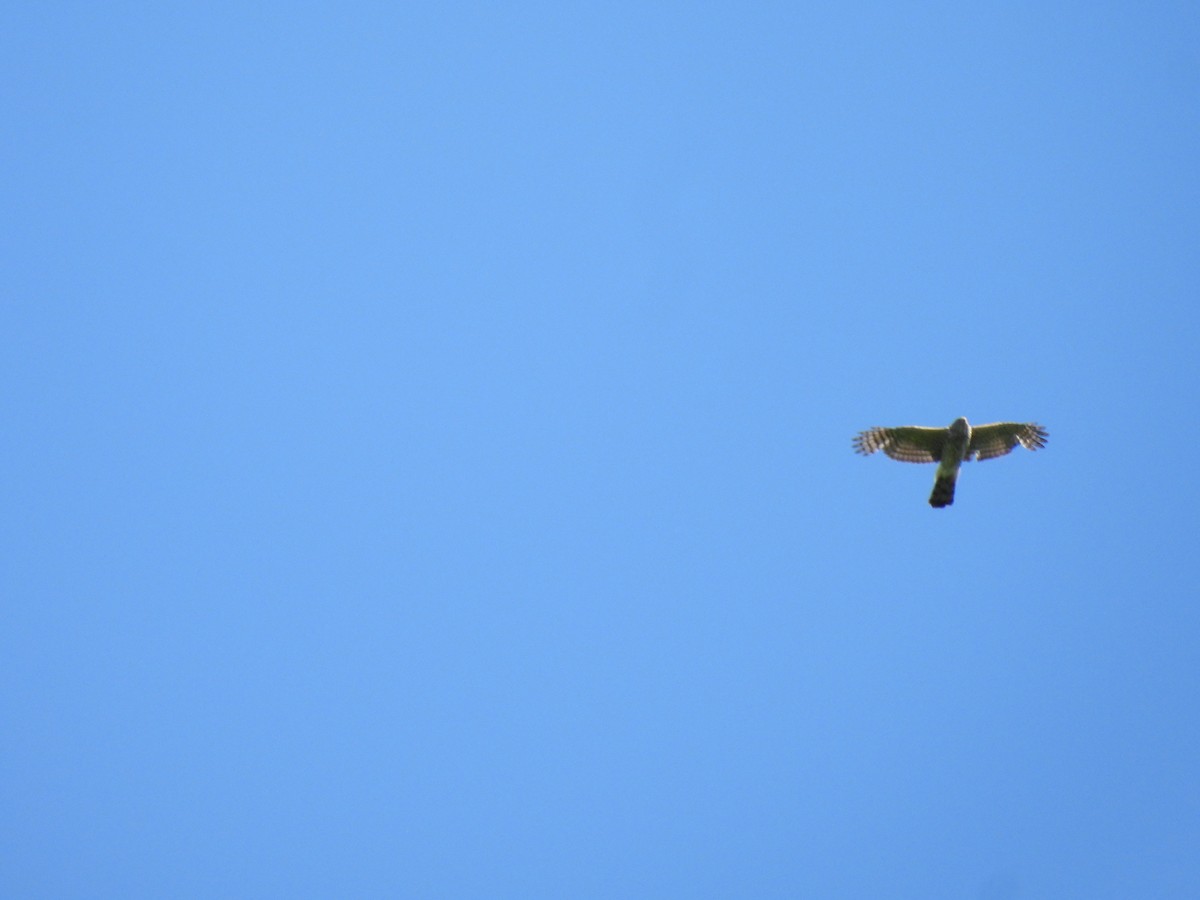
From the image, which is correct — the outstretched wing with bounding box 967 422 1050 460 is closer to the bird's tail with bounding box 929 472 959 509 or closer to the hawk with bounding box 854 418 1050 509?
the hawk with bounding box 854 418 1050 509

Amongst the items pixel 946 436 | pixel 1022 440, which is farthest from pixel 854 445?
pixel 1022 440

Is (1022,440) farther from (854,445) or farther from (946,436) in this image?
(854,445)

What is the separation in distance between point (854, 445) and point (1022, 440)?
9.34 ft

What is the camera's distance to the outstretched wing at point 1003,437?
19.0m

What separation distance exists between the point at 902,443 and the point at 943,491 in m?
1.31

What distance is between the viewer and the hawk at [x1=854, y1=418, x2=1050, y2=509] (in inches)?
730

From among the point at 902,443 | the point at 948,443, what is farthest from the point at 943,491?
the point at 902,443

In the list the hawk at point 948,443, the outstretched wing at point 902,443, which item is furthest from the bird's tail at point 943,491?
the outstretched wing at point 902,443

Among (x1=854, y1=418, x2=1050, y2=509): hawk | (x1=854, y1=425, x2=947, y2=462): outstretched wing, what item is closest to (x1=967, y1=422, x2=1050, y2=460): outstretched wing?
(x1=854, y1=418, x2=1050, y2=509): hawk

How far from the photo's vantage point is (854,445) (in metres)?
19.3

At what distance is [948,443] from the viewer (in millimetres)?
→ 18656

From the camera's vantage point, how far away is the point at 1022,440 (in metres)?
19.1

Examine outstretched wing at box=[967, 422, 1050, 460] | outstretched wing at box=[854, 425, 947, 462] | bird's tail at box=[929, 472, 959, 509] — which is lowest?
bird's tail at box=[929, 472, 959, 509]

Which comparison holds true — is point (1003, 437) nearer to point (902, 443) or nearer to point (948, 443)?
point (948, 443)
